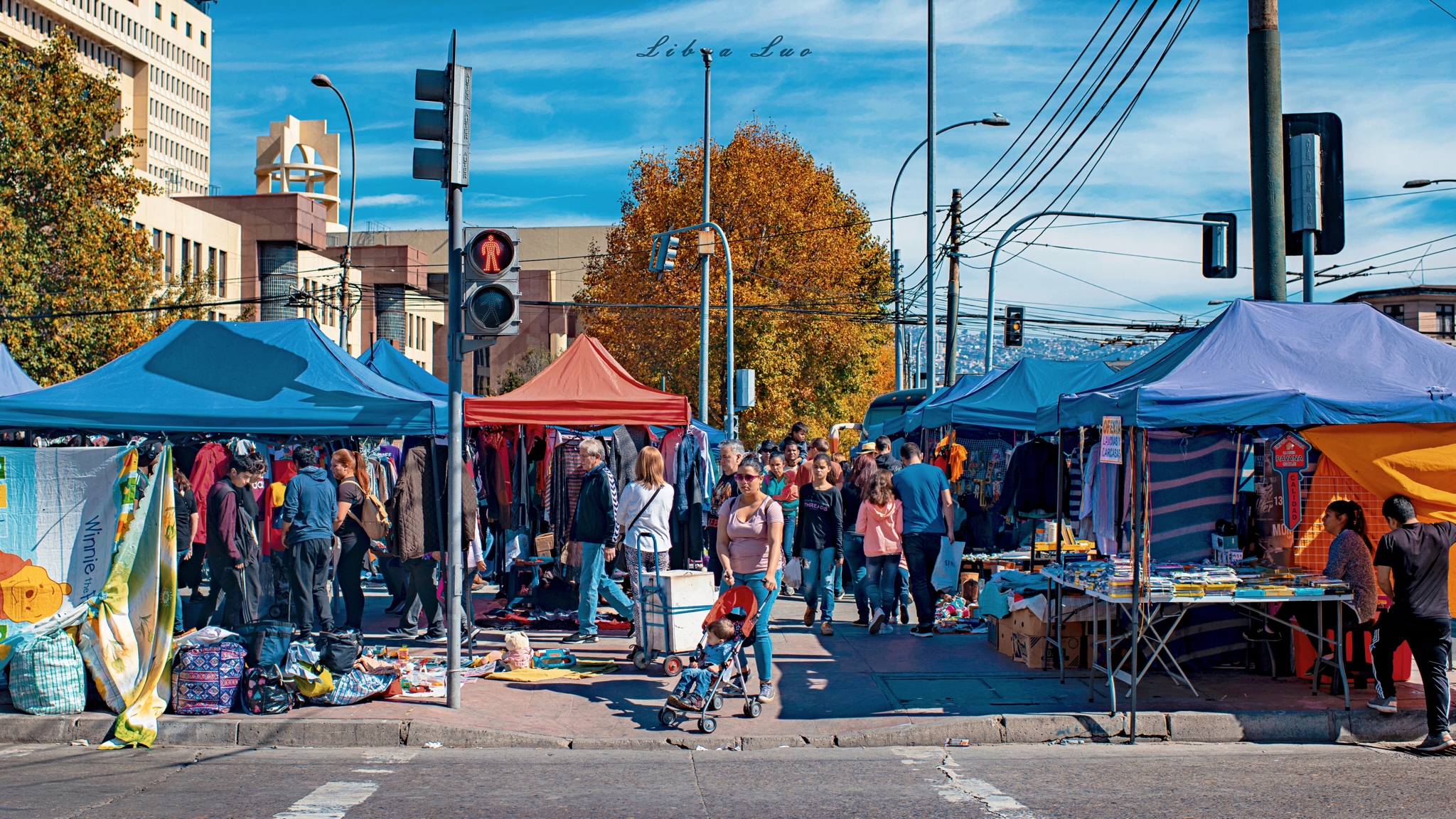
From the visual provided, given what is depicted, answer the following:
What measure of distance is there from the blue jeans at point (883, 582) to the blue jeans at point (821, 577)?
48cm

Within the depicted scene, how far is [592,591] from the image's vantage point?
11.9m

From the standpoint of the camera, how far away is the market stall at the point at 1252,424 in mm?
8586

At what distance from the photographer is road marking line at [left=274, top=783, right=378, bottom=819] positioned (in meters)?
6.18

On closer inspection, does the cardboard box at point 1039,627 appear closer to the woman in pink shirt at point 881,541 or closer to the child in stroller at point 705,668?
the woman in pink shirt at point 881,541

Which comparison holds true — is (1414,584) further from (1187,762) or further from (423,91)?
(423,91)

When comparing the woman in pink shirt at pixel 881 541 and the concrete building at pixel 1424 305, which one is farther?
the concrete building at pixel 1424 305

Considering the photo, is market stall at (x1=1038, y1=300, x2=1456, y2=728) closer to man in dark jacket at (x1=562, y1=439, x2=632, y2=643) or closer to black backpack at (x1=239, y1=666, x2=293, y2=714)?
man in dark jacket at (x1=562, y1=439, x2=632, y2=643)

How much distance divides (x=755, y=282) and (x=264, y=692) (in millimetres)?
25764

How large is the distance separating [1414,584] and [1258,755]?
1603mm

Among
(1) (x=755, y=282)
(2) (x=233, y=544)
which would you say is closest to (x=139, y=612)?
(2) (x=233, y=544)

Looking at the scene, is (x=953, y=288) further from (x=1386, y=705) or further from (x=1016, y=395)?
(x=1386, y=705)

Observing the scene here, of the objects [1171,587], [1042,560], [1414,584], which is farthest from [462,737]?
[1042,560]

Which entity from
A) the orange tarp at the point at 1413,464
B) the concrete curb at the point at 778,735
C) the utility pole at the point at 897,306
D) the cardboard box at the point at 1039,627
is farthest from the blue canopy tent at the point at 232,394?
the utility pole at the point at 897,306

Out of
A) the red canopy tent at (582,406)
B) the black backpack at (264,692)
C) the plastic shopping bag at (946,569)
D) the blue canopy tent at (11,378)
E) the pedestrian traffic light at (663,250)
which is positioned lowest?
the black backpack at (264,692)
